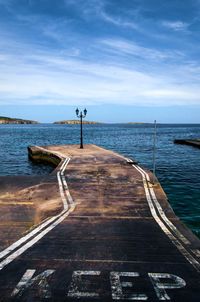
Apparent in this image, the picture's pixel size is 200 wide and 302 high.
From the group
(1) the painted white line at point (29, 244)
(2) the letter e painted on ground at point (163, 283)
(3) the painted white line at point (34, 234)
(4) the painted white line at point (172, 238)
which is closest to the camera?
(2) the letter e painted on ground at point (163, 283)

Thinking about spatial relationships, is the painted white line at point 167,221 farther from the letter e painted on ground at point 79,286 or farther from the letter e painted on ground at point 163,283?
the letter e painted on ground at point 79,286

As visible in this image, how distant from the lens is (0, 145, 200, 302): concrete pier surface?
6.03 meters

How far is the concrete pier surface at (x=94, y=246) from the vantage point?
603 cm

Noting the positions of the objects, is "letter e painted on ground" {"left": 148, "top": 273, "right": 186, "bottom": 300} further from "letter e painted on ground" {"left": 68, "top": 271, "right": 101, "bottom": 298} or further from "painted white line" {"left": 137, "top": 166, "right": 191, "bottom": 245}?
"painted white line" {"left": 137, "top": 166, "right": 191, "bottom": 245}

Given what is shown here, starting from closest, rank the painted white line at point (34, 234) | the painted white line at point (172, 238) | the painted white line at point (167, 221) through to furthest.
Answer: the painted white line at point (172, 238), the painted white line at point (34, 234), the painted white line at point (167, 221)

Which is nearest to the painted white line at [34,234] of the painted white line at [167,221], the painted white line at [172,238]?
the painted white line at [172,238]

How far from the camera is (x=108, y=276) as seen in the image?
6551 millimetres

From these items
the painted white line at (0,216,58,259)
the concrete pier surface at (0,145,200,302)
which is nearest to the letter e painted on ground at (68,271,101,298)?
the concrete pier surface at (0,145,200,302)

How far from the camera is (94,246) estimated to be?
8.42 m

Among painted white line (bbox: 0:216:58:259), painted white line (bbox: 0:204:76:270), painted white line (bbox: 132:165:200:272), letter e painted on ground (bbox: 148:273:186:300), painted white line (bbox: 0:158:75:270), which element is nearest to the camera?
letter e painted on ground (bbox: 148:273:186:300)

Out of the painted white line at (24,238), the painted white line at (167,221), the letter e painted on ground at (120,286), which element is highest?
the letter e painted on ground at (120,286)

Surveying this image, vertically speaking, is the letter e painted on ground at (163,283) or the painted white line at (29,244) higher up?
the letter e painted on ground at (163,283)

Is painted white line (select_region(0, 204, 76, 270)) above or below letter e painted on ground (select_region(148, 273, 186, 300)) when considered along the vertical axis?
below

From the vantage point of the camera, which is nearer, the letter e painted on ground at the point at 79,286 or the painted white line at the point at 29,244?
the letter e painted on ground at the point at 79,286
